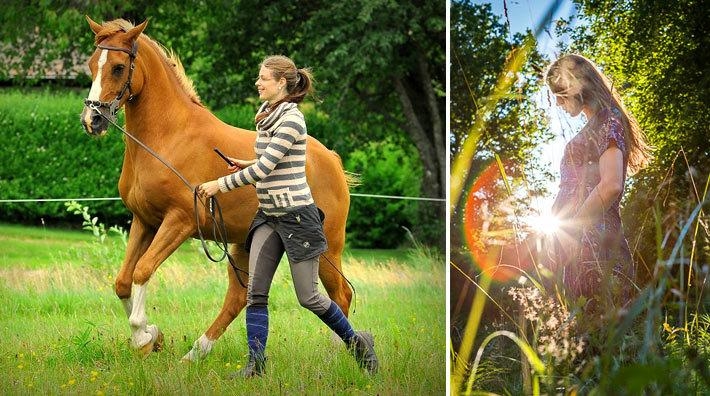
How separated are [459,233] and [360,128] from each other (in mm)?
10170

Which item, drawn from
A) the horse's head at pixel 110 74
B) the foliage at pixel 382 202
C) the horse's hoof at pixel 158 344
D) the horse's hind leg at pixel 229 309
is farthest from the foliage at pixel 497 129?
the foliage at pixel 382 202

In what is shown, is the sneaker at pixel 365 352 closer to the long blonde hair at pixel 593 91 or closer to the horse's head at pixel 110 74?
the horse's head at pixel 110 74

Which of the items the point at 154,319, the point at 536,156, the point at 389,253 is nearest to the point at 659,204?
the point at 536,156

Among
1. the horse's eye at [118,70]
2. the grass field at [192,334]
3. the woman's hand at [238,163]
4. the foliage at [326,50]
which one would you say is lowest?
the grass field at [192,334]

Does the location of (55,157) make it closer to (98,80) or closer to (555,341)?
(98,80)

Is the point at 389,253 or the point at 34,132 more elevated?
the point at 34,132

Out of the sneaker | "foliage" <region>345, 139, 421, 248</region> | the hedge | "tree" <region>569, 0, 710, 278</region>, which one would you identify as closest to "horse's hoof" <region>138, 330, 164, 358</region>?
the sneaker

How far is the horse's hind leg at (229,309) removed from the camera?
4625 mm

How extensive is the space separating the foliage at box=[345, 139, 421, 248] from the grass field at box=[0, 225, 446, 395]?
11.8 feet

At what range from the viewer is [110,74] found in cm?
425

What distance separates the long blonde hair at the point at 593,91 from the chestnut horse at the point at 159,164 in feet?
6.29

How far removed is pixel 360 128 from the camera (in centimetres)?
1312

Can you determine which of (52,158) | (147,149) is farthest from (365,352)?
(52,158)

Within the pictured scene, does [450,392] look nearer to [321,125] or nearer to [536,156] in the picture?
[536,156]
